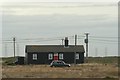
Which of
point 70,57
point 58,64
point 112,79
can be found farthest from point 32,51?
point 112,79

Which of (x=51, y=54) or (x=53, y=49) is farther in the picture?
(x=53, y=49)

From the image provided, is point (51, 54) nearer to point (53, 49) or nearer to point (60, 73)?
point (53, 49)

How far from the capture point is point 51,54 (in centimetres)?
6819

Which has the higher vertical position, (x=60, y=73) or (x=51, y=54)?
(x=51, y=54)

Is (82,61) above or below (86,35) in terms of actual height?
below

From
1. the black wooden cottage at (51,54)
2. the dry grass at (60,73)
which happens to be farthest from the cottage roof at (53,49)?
the dry grass at (60,73)

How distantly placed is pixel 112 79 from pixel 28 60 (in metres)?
39.3

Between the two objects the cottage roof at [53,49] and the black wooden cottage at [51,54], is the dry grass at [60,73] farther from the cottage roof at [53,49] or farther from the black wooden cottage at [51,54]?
the cottage roof at [53,49]

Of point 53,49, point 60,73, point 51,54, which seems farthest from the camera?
point 53,49

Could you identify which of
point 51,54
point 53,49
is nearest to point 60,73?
point 51,54

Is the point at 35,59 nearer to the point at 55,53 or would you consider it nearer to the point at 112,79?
the point at 55,53

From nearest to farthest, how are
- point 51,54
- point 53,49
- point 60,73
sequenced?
point 60,73 < point 51,54 < point 53,49

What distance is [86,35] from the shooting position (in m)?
79.2

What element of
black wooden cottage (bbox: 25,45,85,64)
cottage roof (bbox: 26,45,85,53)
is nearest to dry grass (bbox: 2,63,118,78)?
black wooden cottage (bbox: 25,45,85,64)
